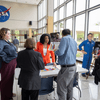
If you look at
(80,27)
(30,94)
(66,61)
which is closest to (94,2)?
(80,27)

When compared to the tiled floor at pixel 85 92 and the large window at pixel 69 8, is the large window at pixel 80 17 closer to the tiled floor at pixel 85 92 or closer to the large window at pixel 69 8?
the large window at pixel 69 8

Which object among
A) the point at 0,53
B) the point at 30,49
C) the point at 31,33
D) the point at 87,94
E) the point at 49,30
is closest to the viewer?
the point at 30,49

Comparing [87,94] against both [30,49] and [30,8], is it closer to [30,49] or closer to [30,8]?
[30,49]

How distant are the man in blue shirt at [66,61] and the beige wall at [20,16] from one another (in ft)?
44.6

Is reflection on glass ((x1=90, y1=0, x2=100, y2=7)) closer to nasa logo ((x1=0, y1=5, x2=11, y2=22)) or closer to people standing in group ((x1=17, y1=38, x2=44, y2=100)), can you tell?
people standing in group ((x1=17, y1=38, x2=44, y2=100))

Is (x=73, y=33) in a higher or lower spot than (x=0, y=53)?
higher

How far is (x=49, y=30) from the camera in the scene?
5.44 meters

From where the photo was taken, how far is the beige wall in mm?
13756

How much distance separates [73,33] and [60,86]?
544 cm

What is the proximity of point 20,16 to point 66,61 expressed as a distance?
14.0 m

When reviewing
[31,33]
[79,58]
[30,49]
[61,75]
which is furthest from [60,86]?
[31,33]

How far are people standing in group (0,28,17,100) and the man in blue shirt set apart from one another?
101 cm

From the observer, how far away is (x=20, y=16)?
14.2m

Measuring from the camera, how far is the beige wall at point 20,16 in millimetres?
13756
